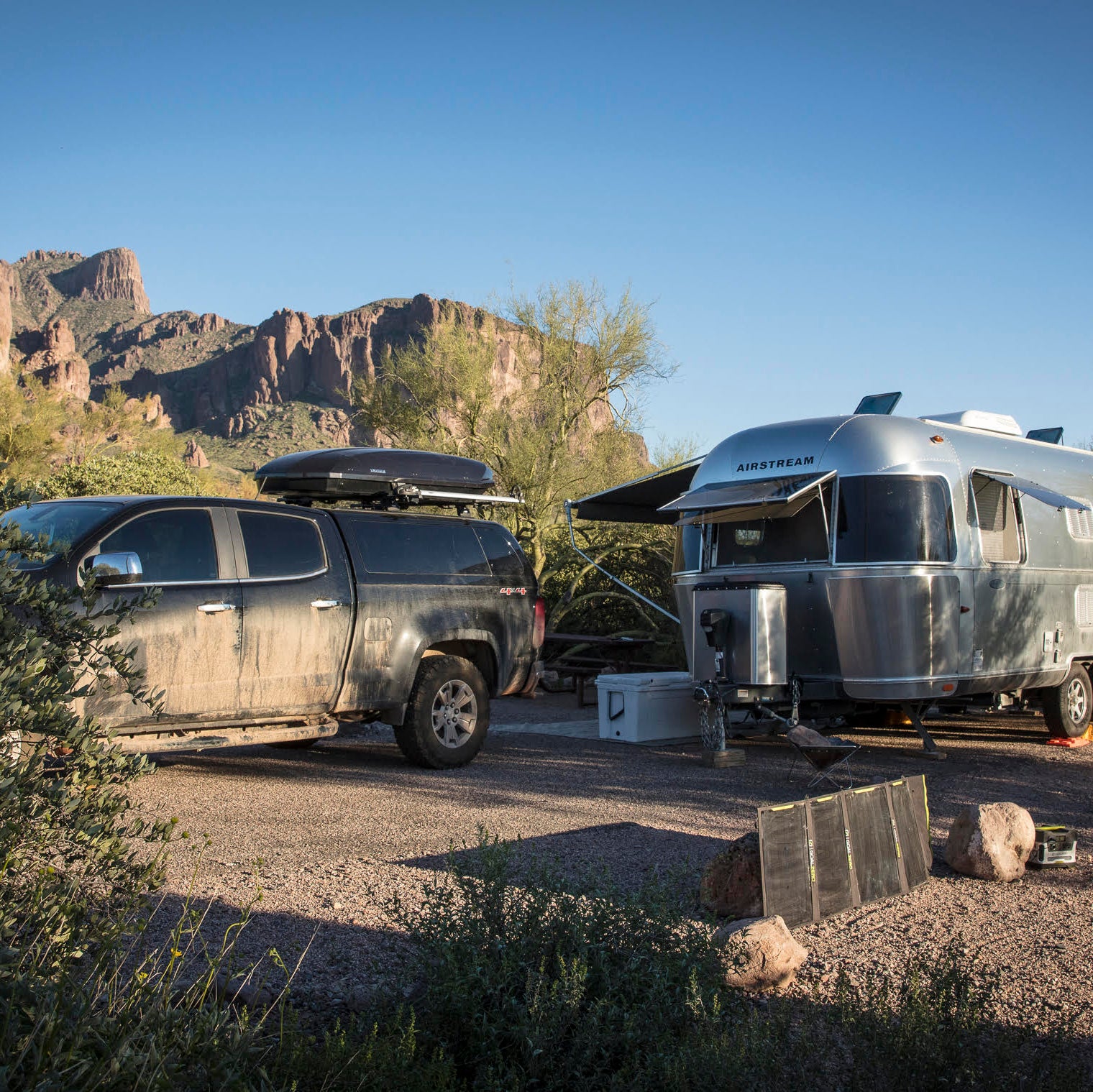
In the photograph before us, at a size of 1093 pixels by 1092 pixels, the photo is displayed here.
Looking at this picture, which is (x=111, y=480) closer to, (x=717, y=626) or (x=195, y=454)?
(x=717, y=626)

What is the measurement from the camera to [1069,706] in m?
11.5

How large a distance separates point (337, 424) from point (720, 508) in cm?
6910

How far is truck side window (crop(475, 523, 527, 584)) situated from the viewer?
31.4ft

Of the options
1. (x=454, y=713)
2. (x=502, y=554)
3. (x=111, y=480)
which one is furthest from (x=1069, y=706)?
(x=111, y=480)

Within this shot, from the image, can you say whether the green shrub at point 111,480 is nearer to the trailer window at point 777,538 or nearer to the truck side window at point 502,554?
the truck side window at point 502,554

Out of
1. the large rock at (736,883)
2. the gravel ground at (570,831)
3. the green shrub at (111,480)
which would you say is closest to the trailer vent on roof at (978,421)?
the gravel ground at (570,831)

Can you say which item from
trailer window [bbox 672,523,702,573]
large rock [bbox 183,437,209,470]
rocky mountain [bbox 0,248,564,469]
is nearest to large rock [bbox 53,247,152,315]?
rocky mountain [bbox 0,248,564,469]

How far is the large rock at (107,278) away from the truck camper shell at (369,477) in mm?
123393

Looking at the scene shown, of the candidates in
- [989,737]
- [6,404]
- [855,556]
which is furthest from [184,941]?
[6,404]

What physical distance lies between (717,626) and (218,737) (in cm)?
412

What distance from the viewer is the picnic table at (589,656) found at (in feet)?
47.7

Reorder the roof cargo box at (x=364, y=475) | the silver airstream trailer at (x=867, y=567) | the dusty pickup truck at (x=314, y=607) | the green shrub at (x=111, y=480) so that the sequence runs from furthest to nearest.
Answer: the green shrub at (x=111, y=480)
the silver airstream trailer at (x=867, y=567)
the roof cargo box at (x=364, y=475)
the dusty pickup truck at (x=314, y=607)

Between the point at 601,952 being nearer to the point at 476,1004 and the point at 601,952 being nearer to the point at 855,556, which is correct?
the point at 476,1004

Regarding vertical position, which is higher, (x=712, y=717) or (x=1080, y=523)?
(x=1080, y=523)
